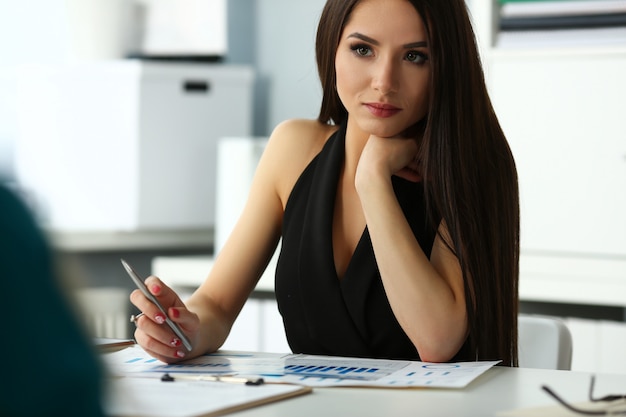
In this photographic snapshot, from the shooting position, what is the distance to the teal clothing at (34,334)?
0.36 m

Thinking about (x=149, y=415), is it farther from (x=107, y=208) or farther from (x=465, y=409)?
(x=107, y=208)

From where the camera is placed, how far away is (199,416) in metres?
0.88

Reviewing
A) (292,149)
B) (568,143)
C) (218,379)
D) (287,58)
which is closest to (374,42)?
(292,149)

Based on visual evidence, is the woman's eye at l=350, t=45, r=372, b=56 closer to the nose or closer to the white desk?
the nose

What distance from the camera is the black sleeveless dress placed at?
1508 millimetres

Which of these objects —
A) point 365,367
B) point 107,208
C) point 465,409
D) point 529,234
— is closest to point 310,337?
point 365,367

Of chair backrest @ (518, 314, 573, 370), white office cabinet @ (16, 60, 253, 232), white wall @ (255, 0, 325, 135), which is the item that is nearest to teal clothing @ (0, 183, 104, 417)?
chair backrest @ (518, 314, 573, 370)

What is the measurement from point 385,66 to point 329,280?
1.12ft

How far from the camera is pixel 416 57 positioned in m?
1.46

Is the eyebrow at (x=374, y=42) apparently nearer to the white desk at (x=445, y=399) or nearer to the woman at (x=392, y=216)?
the woman at (x=392, y=216)

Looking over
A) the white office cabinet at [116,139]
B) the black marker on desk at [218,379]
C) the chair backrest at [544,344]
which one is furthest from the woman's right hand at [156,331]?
the white office cabinet at [116,139]

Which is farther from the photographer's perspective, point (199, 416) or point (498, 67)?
point (498, 67)

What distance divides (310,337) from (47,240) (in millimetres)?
1204

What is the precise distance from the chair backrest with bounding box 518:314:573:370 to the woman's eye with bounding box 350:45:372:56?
492 mm
